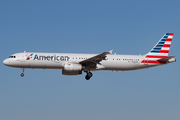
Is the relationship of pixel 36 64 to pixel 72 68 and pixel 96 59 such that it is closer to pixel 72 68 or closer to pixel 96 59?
pixel 72 68

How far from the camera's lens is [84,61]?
50.5 metres

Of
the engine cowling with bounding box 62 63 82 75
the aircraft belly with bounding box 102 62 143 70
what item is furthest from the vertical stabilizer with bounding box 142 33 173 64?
the engine cowling with bounding box 62 63 82 75

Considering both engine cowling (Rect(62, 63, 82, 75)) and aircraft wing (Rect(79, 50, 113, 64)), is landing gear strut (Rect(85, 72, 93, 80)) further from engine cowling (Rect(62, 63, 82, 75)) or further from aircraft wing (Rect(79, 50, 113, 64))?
aircraft wing (Rect(79, 50, 113, 64))

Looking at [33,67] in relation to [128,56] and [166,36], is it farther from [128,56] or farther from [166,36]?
[166,36]

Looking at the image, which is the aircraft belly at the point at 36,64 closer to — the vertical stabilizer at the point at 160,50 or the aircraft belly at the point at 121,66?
the aircraft belly at the point at 121,66

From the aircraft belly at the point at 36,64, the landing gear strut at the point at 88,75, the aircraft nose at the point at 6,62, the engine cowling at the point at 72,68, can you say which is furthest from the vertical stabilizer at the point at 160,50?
the aircraft nose at the point at 6,62

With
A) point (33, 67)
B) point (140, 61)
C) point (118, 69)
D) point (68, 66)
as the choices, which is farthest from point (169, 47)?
point (33, 67)

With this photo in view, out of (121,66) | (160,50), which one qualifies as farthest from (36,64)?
(160,50)

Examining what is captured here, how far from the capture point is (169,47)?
2279 inches

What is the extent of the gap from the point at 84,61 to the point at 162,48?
16251 mm

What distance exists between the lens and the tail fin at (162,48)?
55841mm

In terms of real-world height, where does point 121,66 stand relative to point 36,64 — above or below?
below

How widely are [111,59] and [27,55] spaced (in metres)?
14.2

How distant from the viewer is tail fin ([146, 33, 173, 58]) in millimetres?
55841
